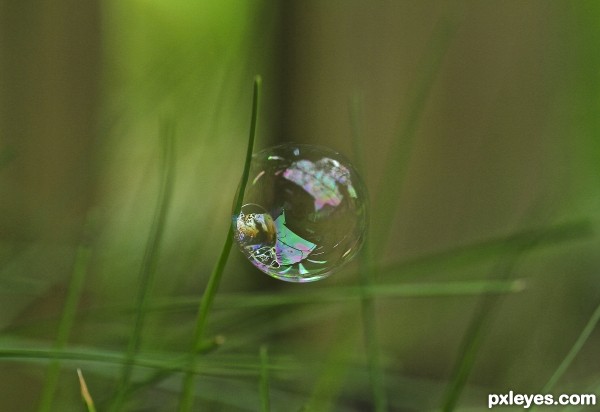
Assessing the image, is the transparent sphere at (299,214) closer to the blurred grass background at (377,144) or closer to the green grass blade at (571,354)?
the green grass blade at (571,354)

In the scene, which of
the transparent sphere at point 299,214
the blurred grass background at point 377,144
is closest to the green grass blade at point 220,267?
the transparent sphere at point 299,214

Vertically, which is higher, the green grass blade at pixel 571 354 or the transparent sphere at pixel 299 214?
the transparent sphere at pixel 299 214

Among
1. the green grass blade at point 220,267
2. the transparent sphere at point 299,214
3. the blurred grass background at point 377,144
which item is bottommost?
the green grass blade at point 220,267

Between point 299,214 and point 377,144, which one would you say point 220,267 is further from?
point 377,144

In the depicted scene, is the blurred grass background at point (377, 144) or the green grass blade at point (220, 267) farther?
the blurred grass background at point (377, 144)

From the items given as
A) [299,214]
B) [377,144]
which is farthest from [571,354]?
[377,144]

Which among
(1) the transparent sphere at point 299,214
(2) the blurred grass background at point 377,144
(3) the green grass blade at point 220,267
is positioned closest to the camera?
(3) the green grass blade at point 220,267

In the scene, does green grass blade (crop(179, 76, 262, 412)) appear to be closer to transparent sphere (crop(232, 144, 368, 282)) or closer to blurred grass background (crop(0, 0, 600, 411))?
transparent sphere (crop(232, 144, 368, 282))

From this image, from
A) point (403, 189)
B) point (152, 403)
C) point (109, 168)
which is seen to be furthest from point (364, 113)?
point (152, 403)
